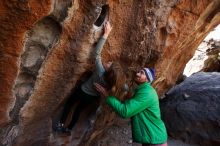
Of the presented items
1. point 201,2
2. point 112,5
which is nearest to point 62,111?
point 112,5

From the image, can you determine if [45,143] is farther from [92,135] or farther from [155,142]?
[155,142]

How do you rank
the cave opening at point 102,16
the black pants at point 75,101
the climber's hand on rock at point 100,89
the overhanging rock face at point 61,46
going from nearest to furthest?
1. the overhanging rock face at point 61,46
2. the cave opening at point 102,16
3. the climber's hand on rock at point 100,89
4. the black pants at point 75,101

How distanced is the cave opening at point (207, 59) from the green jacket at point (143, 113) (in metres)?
9.11

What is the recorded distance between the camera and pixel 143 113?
16.9 feet

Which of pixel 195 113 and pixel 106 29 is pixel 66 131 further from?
pixel 195 113

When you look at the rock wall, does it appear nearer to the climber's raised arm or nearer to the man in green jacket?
the man in green jacket

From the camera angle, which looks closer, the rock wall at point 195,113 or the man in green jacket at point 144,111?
the man in green jacket at point 144,111

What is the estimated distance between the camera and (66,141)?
6.53 meters

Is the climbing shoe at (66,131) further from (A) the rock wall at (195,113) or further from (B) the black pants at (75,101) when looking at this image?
(A) the rock wall at (195,113)

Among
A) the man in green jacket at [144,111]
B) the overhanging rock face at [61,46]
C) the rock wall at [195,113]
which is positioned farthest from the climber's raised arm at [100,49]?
the rock wall at [195,113]

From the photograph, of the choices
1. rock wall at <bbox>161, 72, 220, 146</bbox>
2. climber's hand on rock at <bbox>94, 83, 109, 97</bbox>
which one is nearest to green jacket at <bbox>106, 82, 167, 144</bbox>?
climber's hand on rock at <bbox>94, 83, 109, 97</bbox>

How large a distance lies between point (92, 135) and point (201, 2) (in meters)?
3.36

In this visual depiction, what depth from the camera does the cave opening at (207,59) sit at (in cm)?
1425

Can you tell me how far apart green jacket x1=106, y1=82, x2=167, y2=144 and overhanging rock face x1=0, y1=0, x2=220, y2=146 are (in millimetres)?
958
